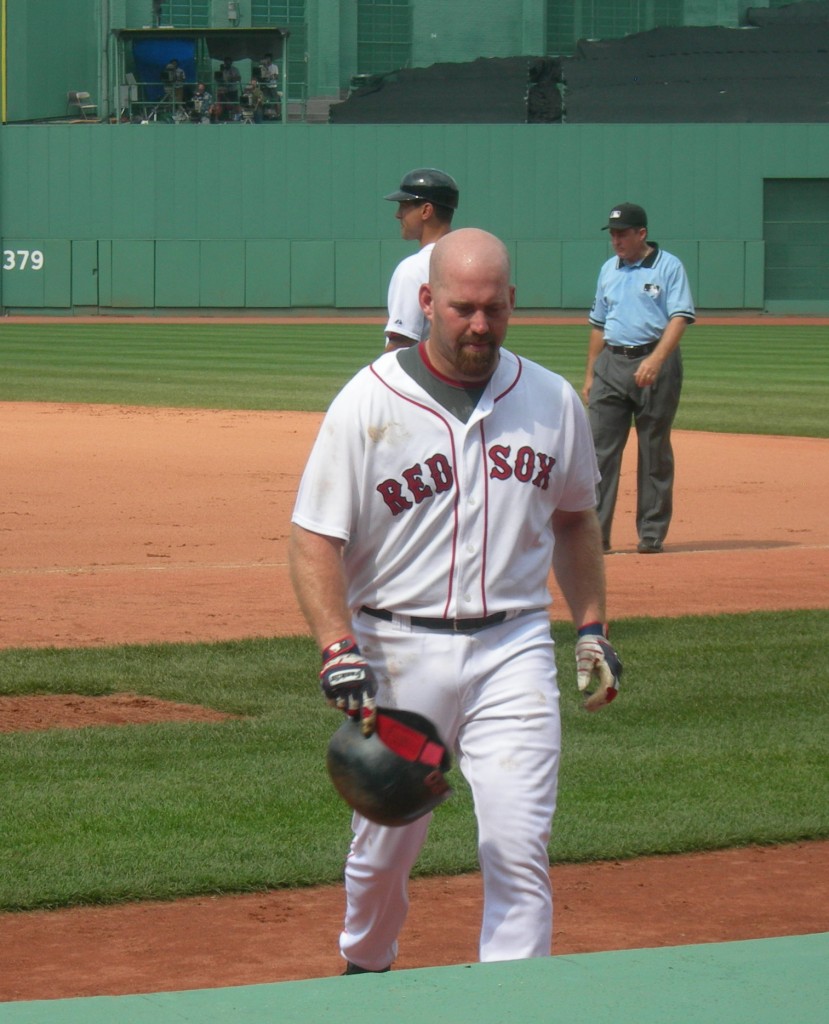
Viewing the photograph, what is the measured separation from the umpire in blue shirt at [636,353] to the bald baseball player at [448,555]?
6223 millimetres

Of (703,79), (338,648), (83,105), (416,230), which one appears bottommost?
(338,648)

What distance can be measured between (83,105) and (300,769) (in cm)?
4414

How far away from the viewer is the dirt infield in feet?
14.3

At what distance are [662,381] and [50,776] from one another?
5.56 meters

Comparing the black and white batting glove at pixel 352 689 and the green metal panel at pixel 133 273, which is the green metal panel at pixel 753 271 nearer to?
the green metal panel at pixel 133 273

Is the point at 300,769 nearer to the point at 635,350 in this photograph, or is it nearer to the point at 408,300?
the point at 408,300

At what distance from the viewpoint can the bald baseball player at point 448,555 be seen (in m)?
3.65

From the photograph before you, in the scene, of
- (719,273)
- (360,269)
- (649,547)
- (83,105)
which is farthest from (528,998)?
(83,105)

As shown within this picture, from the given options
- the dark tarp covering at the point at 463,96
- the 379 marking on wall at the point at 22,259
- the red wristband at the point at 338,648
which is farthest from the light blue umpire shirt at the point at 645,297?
the 379 marking on wall at the point at 22,259

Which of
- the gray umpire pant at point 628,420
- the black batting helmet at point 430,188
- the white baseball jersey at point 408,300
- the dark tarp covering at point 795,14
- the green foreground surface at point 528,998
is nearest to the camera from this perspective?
the green foreground surface at point 528,998

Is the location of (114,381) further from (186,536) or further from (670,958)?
(670,958)

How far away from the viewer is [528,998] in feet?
8.70

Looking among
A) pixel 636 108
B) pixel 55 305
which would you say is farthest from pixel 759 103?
pixel 55 305

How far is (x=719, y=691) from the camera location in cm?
724
